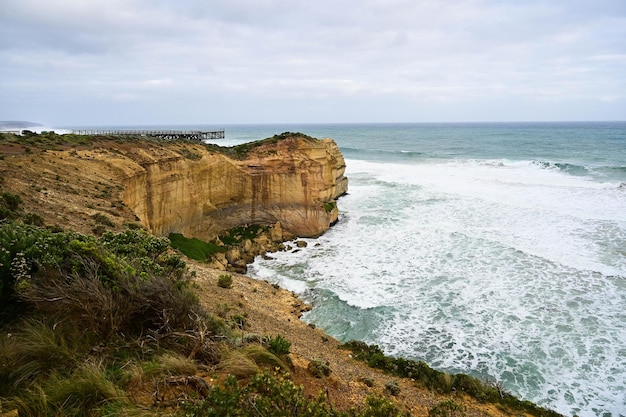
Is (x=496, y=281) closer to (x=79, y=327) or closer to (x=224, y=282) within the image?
(x=224, y=282)

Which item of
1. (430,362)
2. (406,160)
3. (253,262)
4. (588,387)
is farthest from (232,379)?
(406,160)

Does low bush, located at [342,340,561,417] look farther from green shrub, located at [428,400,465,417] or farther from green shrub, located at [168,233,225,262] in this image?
green shrub, located at [168,233,225,262]

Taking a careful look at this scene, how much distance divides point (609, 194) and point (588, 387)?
29.7m

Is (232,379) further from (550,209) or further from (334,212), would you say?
(550,209)

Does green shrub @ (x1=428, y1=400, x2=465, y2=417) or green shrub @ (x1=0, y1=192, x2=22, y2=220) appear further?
green shrub @ (x1=0, y1=192, x2=22, y2=220)

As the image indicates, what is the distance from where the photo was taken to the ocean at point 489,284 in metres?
12.2

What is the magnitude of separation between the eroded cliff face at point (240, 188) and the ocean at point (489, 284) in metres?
2.69

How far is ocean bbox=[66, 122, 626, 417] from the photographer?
12.2 m

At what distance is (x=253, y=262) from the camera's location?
22.4 metres

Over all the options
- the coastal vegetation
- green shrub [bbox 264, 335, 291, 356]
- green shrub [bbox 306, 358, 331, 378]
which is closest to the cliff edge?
the coastal vegetation

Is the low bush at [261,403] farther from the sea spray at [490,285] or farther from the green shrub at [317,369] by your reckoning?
the sea spray at [490,285]

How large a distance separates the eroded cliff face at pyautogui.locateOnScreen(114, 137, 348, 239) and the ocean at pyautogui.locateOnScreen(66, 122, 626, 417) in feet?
8.81

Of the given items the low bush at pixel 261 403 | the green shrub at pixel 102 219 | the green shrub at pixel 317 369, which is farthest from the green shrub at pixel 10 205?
the low bush at pixel 261 403

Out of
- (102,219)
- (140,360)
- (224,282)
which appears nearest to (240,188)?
(224,282)
